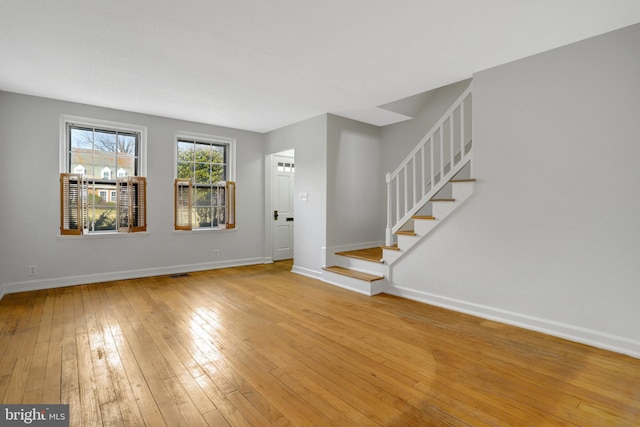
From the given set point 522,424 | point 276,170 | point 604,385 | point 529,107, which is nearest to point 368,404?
point 522,424

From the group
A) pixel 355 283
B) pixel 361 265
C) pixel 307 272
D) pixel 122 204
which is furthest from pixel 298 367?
pixel 122 204

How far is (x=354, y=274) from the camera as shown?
459 centimetres

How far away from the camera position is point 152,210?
17.2 feet

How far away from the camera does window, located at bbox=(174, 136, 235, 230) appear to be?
5.51 m

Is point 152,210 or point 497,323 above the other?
point 152,210

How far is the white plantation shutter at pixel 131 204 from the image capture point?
4914 mm

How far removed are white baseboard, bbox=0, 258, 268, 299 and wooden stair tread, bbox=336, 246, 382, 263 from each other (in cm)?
226

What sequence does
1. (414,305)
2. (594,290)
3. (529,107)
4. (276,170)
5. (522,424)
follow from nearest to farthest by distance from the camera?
(522,424)
(594,290)
(529,107)
(414,305)
(276,170)

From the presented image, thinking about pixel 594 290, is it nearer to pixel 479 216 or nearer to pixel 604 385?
pixel 604 385

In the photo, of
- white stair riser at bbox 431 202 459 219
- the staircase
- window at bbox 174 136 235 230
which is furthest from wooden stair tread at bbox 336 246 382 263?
window at bbox 174 136 235 230

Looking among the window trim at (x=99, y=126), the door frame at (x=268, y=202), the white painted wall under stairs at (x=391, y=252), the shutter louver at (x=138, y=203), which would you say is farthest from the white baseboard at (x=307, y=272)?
the window trim at (x=99, y=126)

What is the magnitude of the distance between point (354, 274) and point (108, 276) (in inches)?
151

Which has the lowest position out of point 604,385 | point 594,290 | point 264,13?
point 604,385

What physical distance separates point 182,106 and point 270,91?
1577mm
